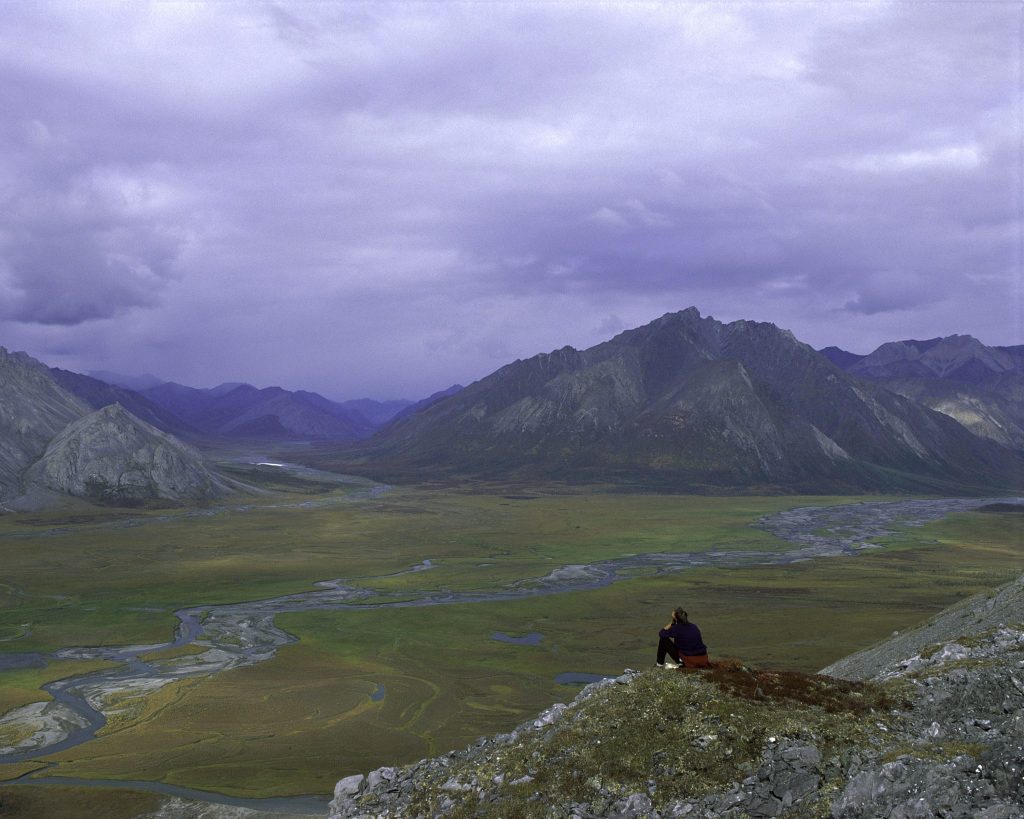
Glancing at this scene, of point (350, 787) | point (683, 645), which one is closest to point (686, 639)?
point (683, 645)

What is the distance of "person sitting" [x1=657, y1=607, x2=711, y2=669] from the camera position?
28266mm

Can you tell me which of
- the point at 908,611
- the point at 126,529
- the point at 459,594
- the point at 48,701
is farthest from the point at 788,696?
the point at 126,529

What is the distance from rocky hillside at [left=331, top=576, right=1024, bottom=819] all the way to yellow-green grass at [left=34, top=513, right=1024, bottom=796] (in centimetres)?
2082

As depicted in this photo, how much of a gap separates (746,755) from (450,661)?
52574 millimetres

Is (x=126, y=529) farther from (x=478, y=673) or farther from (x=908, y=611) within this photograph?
(x=908, y=611)

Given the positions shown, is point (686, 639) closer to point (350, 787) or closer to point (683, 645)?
point (683, 645)

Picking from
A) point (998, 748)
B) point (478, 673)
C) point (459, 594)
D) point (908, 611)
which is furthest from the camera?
point (459, 594)

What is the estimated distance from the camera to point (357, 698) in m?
60.4

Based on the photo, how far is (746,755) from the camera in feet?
76.3

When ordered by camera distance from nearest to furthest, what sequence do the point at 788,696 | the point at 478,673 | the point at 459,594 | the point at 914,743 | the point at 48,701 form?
1. the point at 914,743
2. the point at 788,696
3. the point at 48,701
4. the point at 478,673
5. the point at 459,594

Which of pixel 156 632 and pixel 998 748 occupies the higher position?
pixel 998 748

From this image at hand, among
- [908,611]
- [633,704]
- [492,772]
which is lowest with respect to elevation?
[908,611]

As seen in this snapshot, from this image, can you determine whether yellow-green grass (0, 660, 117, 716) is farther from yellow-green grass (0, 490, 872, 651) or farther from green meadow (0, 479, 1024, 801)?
yellow-green grass (0, 490, 872, 651)

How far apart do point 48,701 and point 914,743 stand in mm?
61289
